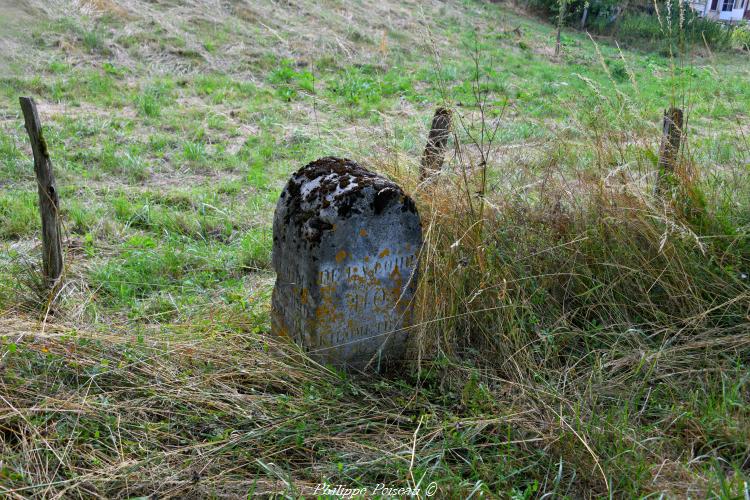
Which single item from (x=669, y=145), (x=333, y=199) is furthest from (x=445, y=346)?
(x=669, y=145)

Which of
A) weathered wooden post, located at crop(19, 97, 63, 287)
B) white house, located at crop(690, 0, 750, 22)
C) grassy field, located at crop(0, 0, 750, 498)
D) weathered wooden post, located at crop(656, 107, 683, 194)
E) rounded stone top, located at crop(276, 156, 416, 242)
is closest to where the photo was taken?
grassy field, located at crop(0, 0, 750, 498)

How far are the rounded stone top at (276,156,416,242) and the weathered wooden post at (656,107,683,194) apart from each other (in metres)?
1.79

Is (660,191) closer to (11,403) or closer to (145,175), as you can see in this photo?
(11,403)

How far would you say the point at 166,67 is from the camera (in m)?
11.0

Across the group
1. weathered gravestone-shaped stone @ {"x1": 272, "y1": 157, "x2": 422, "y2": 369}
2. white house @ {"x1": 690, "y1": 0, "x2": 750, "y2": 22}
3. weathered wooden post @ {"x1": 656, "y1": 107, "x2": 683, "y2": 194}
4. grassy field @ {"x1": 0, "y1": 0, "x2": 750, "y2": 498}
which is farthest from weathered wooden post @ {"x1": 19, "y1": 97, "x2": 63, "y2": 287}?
white house @ {"x1": 690, "y1": 0, "x2": 750, "y2": 22}

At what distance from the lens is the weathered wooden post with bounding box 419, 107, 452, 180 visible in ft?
13.7

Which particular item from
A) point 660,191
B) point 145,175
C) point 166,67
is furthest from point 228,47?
point 660,191

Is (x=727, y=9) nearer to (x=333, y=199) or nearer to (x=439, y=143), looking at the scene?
(x=439, y=143)

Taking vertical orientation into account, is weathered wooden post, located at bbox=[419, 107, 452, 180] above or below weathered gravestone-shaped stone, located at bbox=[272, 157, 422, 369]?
above

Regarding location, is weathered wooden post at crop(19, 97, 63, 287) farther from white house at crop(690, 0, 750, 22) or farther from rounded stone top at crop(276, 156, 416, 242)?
white house at crop(690, 0, 750, 22)

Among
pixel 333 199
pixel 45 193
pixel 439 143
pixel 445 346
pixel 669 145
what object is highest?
pixel 669 145

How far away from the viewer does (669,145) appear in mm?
4168

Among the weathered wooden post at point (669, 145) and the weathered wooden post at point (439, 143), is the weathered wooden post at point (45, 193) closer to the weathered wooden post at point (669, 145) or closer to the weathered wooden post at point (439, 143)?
the weathered wooden post at point (439, 143)

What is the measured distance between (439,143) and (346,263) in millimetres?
1474
